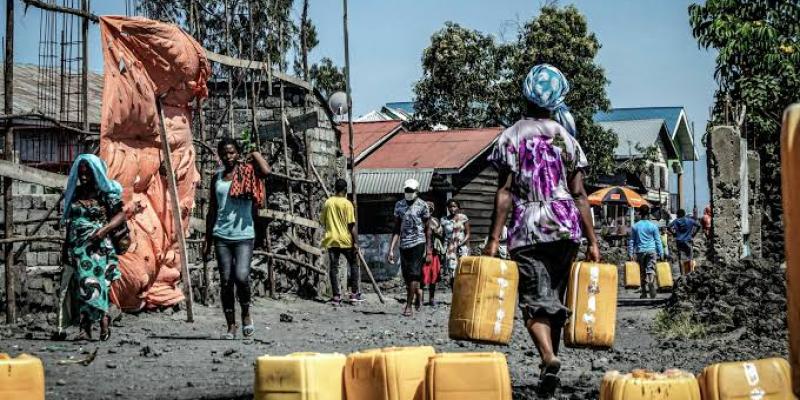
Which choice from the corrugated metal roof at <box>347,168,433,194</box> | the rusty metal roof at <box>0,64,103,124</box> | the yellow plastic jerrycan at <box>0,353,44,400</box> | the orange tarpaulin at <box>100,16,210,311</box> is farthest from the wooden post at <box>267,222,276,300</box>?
the corrugated metal roof at <box>347,168,433,194</box>

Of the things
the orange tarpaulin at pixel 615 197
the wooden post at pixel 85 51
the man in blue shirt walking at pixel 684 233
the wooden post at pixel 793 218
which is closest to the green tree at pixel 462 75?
the orange tarpaulin at pixel 615 197

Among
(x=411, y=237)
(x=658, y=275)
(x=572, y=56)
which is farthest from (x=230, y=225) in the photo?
(x=572, y=56)

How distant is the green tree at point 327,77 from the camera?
49812 millimetres

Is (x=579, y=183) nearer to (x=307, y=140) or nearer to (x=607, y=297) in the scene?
(x=607, y=297)

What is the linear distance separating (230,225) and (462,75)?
33420 millimetres

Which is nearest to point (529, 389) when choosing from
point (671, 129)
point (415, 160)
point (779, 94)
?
point (779, 94)

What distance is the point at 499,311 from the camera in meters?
6.81

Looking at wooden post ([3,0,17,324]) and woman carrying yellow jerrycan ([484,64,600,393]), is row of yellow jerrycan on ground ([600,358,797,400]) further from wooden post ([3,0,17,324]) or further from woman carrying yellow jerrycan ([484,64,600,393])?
wooden post ([3,0,17,324])

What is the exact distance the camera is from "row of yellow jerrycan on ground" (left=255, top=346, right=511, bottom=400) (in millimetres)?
5664

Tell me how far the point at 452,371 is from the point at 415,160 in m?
29.8

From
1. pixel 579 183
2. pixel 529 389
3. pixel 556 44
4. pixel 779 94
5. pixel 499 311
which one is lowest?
pixel 529 389

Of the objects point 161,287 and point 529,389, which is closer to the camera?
point 529,389

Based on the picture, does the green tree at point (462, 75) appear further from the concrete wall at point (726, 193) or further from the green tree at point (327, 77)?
the concrete wall at point (726, 193)

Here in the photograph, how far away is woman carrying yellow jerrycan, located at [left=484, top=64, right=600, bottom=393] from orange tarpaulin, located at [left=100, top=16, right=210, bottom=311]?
6.62 m
